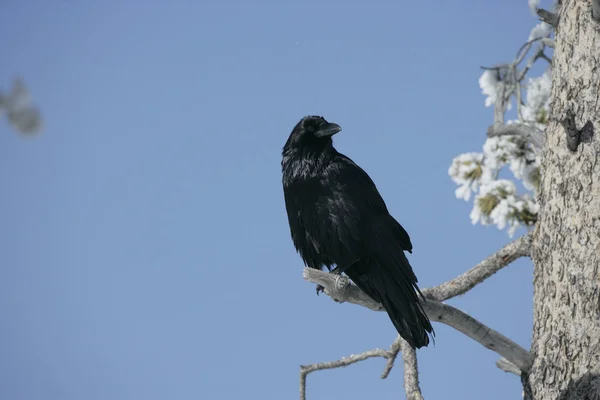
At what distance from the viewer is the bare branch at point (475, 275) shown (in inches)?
210

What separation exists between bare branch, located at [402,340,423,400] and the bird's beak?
169 cm

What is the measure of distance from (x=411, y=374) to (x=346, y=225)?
1289 mm

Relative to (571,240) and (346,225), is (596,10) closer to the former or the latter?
(571,240)

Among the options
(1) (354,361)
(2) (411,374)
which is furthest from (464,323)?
(1) (354,361)

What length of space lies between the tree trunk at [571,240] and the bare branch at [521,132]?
0.91m

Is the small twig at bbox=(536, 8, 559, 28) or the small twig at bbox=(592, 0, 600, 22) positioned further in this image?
the small twig at bbox=(536, 8, 559, 28)

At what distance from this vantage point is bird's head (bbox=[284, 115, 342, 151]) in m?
5.36

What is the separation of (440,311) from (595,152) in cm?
142

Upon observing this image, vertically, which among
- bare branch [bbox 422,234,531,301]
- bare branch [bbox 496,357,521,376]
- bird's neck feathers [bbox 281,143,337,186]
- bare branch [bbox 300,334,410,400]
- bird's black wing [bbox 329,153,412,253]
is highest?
bird's neck feathers [bbox 281,143,337,186]

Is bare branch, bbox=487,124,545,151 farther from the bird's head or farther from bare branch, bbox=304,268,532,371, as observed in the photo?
bare branch, bbox=304,268,532,371

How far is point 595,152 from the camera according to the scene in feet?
14.8

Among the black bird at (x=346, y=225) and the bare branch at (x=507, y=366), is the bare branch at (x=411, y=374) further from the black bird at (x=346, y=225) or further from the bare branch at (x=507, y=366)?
→ the black bird at (x=346, y=225)

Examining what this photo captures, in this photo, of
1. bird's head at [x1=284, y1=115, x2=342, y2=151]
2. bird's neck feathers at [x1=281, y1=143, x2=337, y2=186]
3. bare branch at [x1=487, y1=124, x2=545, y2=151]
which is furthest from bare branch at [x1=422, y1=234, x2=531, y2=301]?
bird's head at [x1=284, y1=115, x2=342, y2=151]

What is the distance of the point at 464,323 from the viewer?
14.5ft
